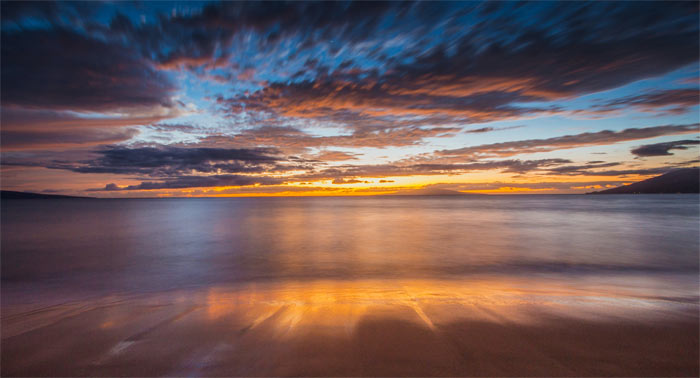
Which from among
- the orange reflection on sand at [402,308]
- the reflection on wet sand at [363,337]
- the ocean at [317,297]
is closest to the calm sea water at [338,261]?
the ocean at [317,297]

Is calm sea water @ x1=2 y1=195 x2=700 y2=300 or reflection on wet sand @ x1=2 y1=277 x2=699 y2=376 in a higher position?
reflection on wet sand @ x1=2 y1=277 x2=699 y2=376

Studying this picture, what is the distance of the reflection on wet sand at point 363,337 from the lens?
3799 mm

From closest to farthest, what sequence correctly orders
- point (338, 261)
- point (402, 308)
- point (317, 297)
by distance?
point (402, 308) < point (317, 297) < point (338, 261)

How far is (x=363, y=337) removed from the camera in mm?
4539

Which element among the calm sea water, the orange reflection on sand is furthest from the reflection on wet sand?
the calm sea water

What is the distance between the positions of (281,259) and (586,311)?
11996 millimetres

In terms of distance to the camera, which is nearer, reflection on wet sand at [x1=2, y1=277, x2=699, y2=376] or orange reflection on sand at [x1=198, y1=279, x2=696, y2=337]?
reflection on wet sand at [x1=2, y1=277, x2=699, y2=376]

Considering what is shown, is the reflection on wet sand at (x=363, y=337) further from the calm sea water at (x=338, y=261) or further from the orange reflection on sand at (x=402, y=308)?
the calm sea water at (x=338, y=261)

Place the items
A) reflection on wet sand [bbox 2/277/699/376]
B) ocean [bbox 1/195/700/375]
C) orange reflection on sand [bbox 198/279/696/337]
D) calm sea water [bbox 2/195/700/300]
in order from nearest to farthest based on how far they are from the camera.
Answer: reflection on wet sand [bbox 2/277/699/376]
ocean [bbox 1/195/700/375]
orange reflection on sand [bbox 198/279/696/337]
calm sea water [bbox 2/195/700/300]

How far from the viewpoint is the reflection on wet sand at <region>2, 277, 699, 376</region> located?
3.80 meters

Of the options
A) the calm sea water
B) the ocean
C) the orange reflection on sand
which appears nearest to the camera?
the ocean

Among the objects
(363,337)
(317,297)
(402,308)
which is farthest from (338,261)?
(363,337)

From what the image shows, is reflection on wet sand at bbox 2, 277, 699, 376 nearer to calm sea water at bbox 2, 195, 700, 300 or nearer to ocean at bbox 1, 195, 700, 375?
ocean at bbox 1, 195, 700, 375

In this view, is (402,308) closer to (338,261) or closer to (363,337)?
(363,337)
